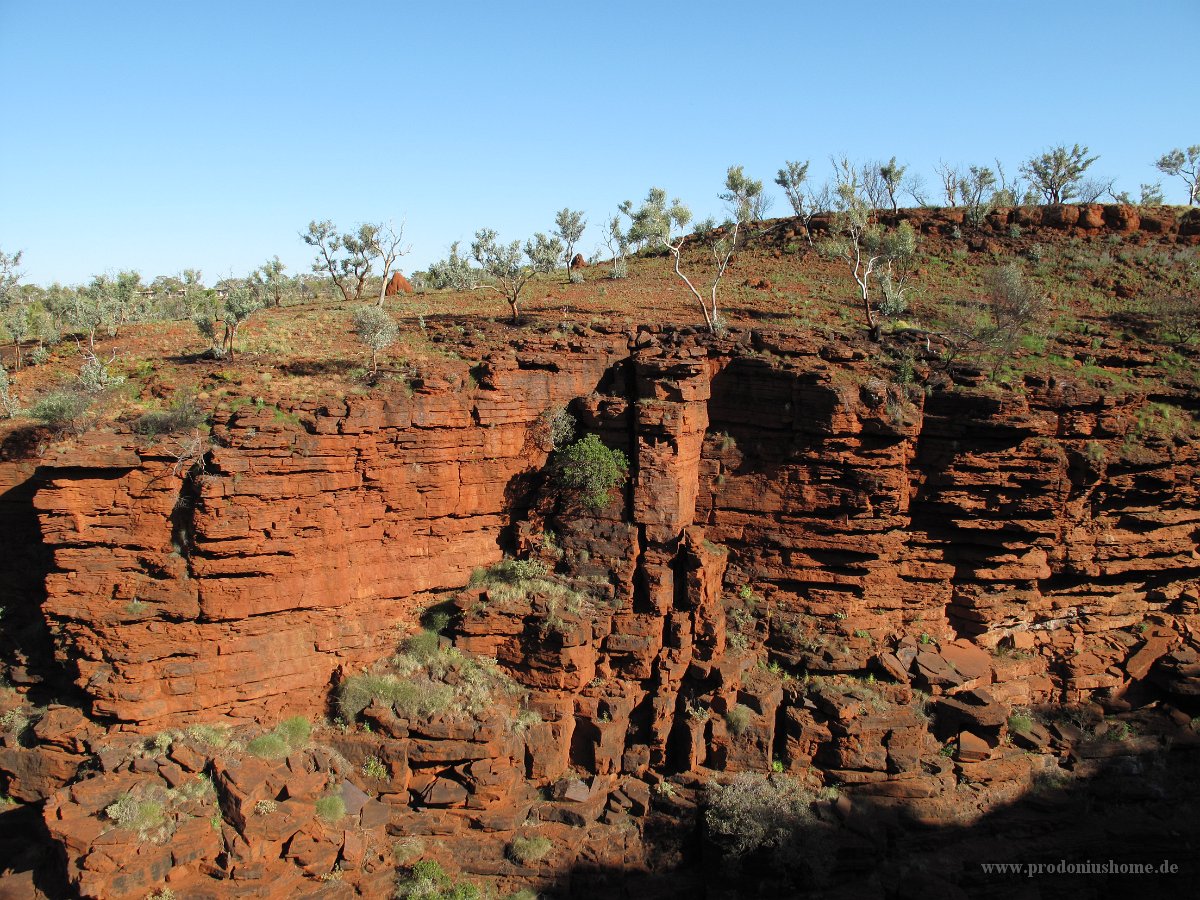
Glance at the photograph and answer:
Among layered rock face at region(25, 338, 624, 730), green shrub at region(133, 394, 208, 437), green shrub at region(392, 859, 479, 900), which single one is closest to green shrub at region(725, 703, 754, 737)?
Answer: green shrub at region(392, 859, 479, 900)

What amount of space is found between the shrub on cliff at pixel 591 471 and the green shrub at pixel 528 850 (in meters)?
6.75

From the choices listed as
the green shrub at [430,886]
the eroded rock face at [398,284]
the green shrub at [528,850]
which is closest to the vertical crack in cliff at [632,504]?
the green shrub at [528,850]

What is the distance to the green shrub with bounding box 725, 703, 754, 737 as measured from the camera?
15133mm

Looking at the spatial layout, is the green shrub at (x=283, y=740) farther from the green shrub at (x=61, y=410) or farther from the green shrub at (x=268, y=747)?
the green shrub at (x=61, y=410)

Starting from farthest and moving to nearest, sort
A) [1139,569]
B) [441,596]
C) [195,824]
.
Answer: [1139,569] → [441,596] → [195,824]

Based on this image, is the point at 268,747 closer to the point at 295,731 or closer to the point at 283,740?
the point at 283,740

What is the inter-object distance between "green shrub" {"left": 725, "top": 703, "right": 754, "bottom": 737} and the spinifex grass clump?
4.32 m

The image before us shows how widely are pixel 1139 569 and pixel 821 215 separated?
821 inches

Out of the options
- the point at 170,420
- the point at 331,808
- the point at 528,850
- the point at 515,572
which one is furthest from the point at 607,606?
the point at 170,420

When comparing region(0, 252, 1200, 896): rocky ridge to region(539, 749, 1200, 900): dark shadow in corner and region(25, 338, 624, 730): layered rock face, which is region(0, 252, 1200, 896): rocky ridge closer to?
region(25, 338, 624, 730): layered rock face

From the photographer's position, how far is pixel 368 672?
15430mm

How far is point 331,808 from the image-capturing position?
42.9 ft

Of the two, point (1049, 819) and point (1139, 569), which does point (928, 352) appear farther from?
point (1049, 819)

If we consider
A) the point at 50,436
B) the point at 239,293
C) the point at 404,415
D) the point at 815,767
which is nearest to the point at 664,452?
the point at 404,415
